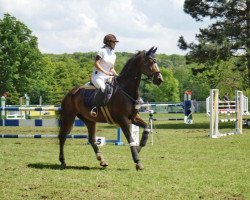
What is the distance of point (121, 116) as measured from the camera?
1012 centimetres

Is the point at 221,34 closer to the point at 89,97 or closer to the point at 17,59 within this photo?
the point at 89,97

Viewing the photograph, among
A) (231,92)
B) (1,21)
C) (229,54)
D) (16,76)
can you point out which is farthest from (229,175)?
(231,92)

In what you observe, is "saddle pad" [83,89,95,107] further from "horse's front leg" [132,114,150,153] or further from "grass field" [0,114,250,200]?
"grass field" [0,114,250,200]

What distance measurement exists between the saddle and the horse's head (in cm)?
76

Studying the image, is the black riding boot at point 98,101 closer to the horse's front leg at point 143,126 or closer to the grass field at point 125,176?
the horse's front leg at point 143,126

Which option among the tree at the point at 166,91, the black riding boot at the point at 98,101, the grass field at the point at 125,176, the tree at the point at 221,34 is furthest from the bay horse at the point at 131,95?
the tree at the point at 166,91

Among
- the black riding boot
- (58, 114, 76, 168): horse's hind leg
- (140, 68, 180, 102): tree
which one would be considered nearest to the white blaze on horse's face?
the black riding boot

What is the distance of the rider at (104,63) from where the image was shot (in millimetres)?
10328

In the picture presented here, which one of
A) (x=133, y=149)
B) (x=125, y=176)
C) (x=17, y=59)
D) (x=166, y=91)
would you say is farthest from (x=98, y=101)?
(x=166, y=91)

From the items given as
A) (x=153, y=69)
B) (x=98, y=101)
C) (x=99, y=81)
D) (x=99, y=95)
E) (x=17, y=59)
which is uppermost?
(x=17, y=59)

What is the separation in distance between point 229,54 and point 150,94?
79558 millimetres

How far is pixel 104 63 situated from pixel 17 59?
55.1 meters

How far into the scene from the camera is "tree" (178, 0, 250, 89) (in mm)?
32062

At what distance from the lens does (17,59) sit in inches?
2504
